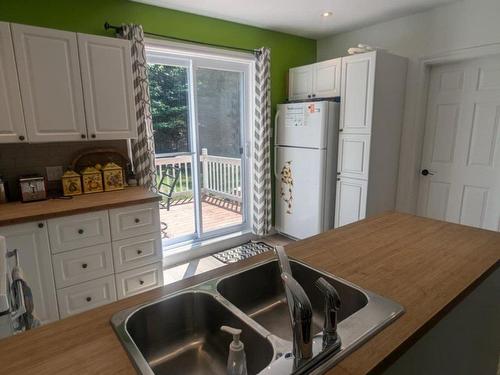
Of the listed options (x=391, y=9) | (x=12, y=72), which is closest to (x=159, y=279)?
(x=12, y=72)

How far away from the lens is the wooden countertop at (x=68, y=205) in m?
1.82

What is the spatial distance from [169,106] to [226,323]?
8.79 ft

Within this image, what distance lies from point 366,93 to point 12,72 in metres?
2.88

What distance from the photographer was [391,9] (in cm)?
287

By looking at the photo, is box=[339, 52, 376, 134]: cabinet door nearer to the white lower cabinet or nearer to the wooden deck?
the wooden deck

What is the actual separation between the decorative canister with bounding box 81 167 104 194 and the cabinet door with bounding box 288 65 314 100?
2426 mm

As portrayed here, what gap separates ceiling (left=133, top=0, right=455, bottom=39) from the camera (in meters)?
2.68

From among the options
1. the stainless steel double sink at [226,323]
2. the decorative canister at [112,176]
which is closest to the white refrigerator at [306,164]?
the decorative canister at [112,176]

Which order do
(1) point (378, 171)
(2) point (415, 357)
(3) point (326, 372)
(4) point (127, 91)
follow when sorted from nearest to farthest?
(3) point (326, 372) < (2) point (415, 357) < (4) point (127, 91) < (1) point (378, 171)

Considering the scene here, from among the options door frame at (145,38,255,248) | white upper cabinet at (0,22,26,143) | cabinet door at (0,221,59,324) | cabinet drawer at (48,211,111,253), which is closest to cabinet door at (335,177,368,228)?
door frame at (145,38,255,248)


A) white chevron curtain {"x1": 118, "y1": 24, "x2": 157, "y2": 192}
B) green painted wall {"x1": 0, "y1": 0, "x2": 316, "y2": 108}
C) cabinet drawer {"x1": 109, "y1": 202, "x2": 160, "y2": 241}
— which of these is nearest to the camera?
cabinet drawer {"x1": 109, "y1": 202, "x2": 160, "y2": 241}

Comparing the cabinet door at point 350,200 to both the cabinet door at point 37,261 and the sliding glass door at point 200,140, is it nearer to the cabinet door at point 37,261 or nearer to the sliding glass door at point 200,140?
the sliding glass door at point 200,140

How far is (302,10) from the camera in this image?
114 inches

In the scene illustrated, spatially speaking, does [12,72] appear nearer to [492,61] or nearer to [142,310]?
[142,310]
